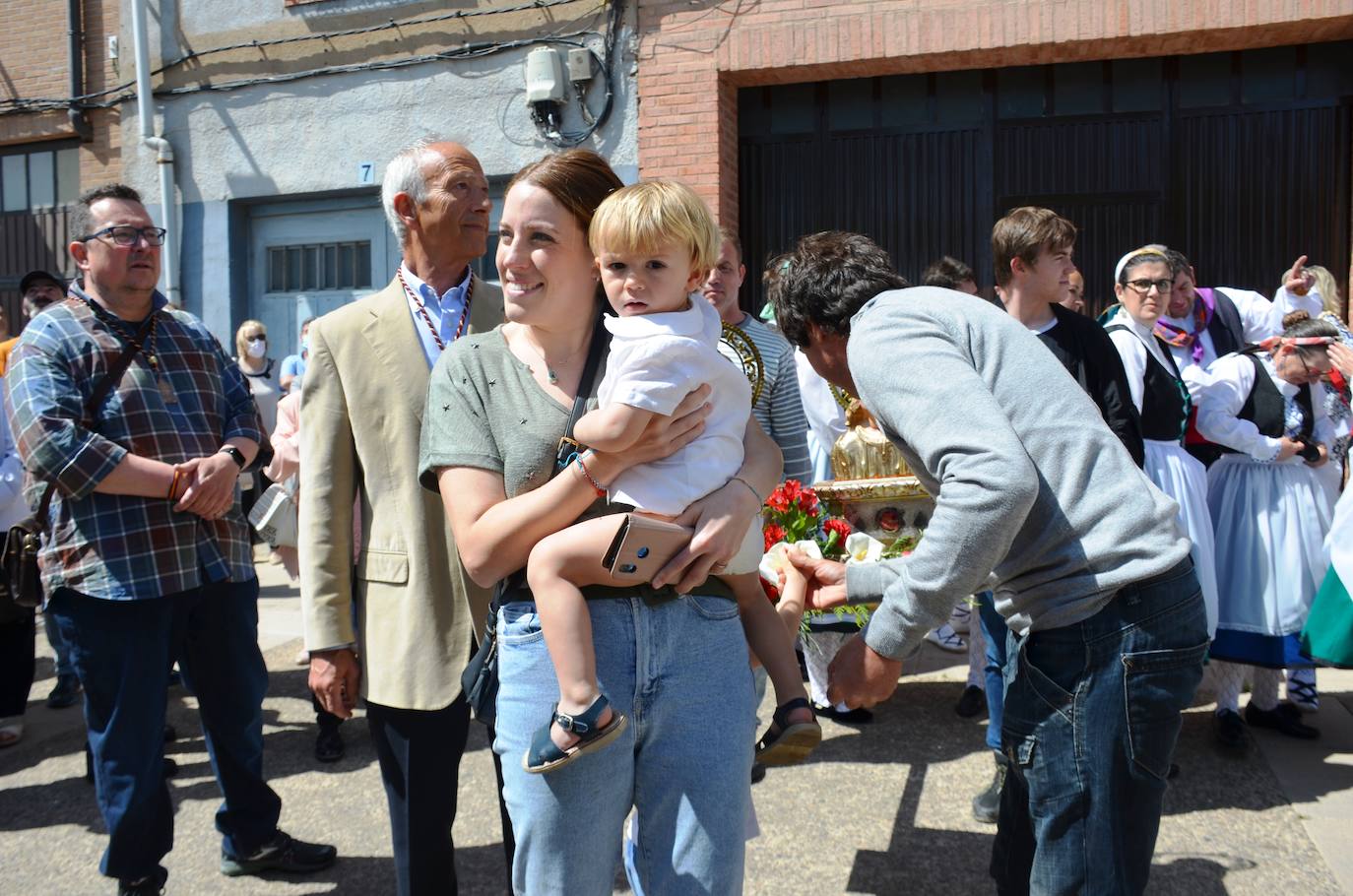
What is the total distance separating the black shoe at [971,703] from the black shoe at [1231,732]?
0.97 metres

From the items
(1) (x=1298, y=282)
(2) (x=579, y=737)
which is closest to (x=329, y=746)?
(2) (x=579, y=737)

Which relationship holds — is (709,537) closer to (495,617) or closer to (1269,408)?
(495,617)

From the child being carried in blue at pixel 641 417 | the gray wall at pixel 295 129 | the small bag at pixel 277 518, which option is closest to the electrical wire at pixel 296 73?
the gray wall at pixel 295 129

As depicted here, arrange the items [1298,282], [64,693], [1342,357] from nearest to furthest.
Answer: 1. [1342,357]
2. [64,693]
3. [1298,282]

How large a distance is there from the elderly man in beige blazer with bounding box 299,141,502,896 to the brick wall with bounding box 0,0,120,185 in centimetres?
993

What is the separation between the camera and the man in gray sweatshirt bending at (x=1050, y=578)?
2121 mm

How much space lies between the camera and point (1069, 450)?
221 cm

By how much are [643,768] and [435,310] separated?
1.38 m

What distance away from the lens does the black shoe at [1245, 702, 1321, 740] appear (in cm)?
489

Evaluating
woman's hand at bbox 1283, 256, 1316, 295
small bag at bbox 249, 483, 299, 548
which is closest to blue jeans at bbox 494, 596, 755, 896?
small bag at bbox 249, 483, 299, 548

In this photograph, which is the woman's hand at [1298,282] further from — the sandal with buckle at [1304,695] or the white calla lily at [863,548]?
the white calla lily at [863,548]

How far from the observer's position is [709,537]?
6.54ft

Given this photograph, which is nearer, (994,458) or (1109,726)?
(994,458)

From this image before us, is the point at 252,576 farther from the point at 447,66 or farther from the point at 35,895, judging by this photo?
the point at 447,66
